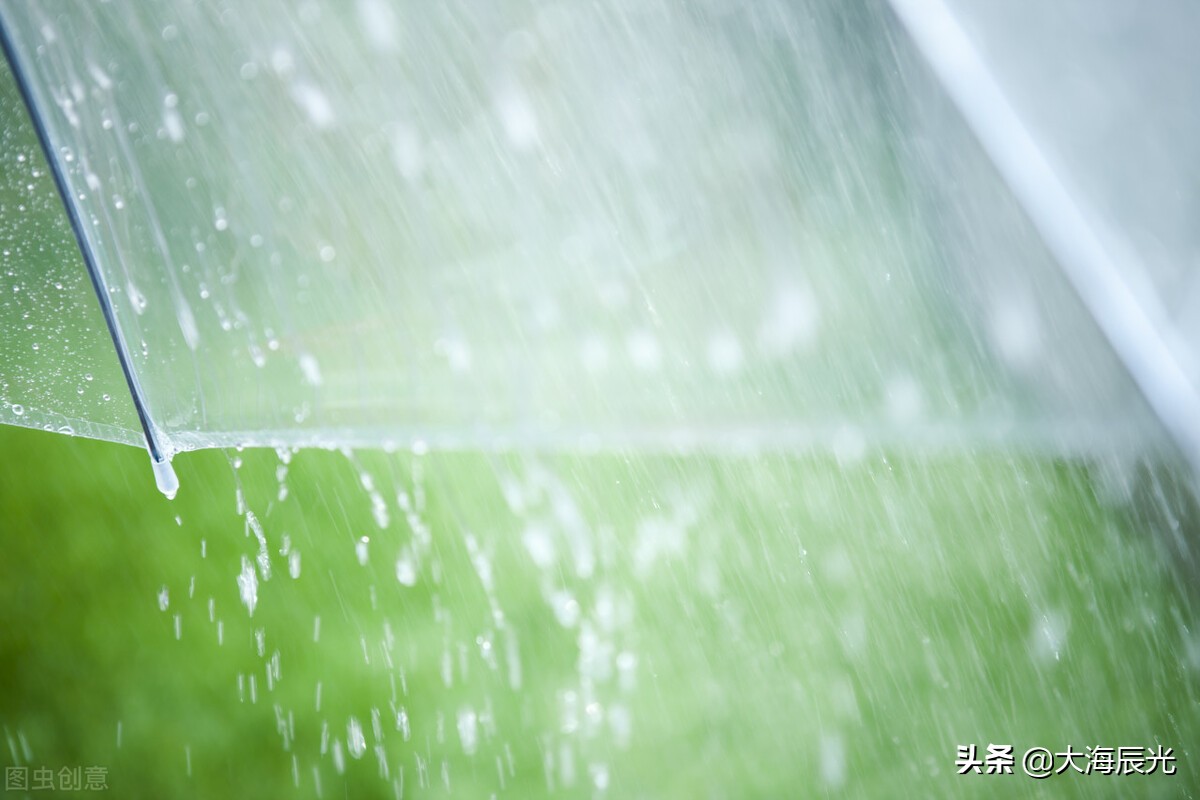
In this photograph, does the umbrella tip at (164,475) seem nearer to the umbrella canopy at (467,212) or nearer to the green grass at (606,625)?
the umbrella canopy at (467,212)

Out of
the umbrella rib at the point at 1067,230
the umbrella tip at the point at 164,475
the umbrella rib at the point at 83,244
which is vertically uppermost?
the umbrella rib at the point at 1067,230

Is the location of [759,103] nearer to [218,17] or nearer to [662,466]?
[218,17]

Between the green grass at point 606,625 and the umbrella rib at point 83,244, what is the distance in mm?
1261

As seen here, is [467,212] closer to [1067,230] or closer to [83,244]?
[83,244]

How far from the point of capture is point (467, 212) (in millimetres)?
1311

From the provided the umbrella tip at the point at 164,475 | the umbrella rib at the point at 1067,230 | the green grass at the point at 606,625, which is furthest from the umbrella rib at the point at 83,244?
the umbrella rib at the point at 1067,230

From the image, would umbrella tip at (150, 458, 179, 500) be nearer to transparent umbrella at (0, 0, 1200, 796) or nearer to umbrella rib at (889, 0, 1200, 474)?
transparent umbrella at (0, 0, 1200, 796)

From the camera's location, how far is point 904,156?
6.66 feet

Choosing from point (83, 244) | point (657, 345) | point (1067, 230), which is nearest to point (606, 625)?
point (657, 345)

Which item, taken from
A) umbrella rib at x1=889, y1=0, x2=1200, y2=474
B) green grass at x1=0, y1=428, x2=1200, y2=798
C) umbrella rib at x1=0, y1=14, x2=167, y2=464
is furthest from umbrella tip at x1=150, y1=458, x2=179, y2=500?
umbrella rib at x1=889, y1=0, x2=1200, y2=474

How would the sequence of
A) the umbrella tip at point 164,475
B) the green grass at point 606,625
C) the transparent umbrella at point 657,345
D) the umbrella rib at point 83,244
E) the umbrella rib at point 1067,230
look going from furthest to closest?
the green grass at point 606,625 < the umbrella rib at point 1067,230 < the umbrella tip at point 164,475 < the transparent umbrella at point 657,345 < the umbrella rib at point 83,244

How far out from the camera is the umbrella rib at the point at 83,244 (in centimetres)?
110

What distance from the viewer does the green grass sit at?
2.37 meters

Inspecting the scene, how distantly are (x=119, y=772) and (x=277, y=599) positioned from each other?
0.53 metres
